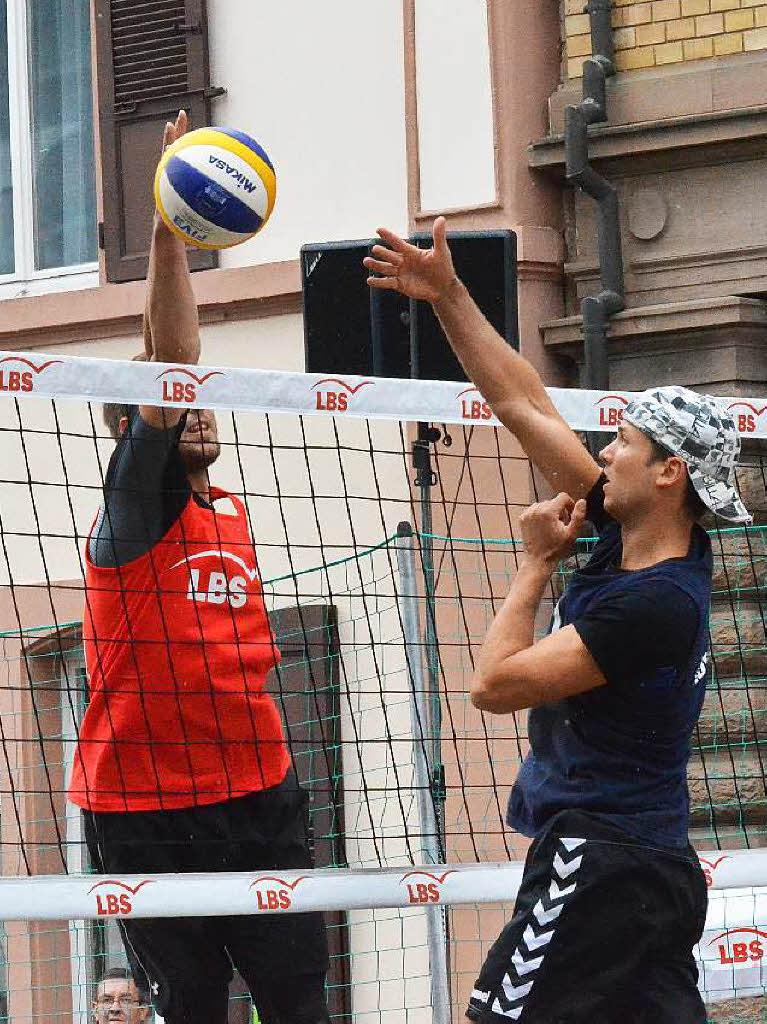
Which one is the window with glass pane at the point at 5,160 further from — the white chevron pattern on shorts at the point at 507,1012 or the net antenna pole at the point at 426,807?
the white chevron pattern on shorts at the point at 507,1012

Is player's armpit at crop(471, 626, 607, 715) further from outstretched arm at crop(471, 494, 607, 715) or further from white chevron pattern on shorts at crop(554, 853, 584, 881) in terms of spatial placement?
white chevron pattern on shorts at crop(554, 853, 584, 881)

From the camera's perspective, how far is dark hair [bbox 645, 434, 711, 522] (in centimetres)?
414

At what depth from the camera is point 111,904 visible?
5.14 meters

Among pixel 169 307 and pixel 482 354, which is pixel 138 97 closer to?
pixel 169 307

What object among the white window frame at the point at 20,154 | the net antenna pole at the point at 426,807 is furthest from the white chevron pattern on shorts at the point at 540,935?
the white window frame at the point at 20,154

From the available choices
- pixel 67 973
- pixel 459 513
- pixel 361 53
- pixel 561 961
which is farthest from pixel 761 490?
pixel 561 961

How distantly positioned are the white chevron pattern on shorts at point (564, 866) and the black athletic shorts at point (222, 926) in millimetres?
1185

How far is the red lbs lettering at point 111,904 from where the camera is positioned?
512 centimetres

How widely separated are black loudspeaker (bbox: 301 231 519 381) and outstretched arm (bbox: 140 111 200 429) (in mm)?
2726

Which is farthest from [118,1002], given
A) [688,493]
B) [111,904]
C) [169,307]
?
[688,493]

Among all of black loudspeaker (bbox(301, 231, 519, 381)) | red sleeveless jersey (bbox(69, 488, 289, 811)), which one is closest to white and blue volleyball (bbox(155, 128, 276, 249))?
red sleeveless jersey (bbox(69, 488, 289, 811))

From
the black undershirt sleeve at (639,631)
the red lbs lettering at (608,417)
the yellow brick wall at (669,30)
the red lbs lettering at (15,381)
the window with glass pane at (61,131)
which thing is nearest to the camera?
the black undershirt sleeve at (639,631)

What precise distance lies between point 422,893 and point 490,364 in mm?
1656

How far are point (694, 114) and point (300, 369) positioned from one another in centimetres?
219
